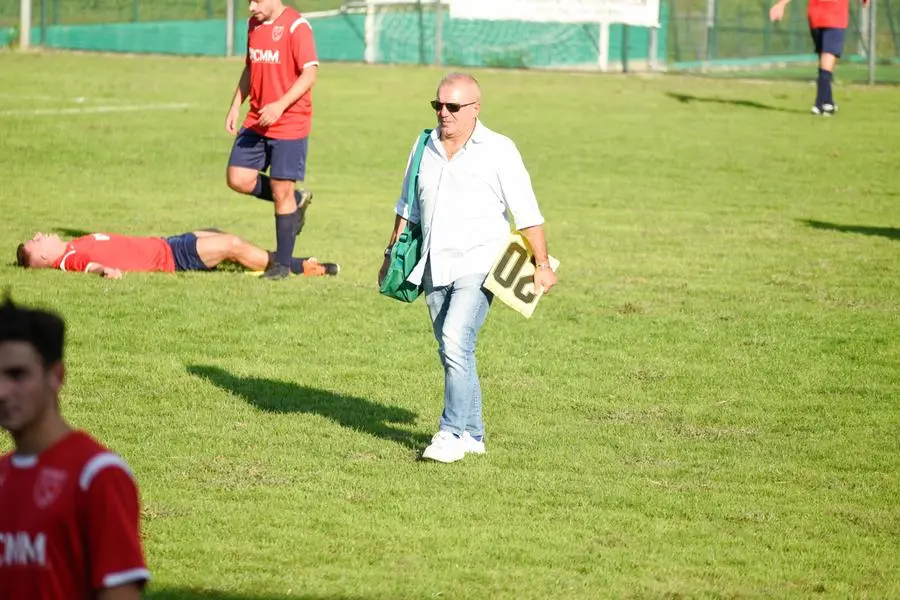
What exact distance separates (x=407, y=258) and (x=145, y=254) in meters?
5.66

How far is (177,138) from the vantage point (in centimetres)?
2217

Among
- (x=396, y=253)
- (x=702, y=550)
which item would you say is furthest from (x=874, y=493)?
(x=396, y=253)

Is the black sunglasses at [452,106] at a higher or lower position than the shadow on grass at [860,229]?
higher

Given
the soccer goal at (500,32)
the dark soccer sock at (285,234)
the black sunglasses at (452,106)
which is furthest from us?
the soccer goal at (500,32)

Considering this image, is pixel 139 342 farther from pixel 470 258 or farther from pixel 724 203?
pixel 724 203

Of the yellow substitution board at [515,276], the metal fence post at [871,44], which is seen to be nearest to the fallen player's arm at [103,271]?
the yellow substitution board at [515,276]

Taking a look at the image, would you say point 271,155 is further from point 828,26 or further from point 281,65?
point 828,26

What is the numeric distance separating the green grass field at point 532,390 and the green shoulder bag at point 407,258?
0.89 m

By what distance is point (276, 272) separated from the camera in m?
12.9

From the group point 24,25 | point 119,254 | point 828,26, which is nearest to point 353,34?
point 24,25

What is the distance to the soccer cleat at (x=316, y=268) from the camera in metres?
13.2

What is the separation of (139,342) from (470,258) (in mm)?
3646

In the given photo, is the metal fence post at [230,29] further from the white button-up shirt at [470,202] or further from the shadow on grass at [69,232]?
the white button-up shirt at [470,202]

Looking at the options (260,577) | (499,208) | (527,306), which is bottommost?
(260,577)
